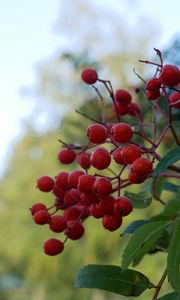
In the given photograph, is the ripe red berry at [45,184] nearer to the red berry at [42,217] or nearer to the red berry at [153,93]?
the red berry at [42,217]

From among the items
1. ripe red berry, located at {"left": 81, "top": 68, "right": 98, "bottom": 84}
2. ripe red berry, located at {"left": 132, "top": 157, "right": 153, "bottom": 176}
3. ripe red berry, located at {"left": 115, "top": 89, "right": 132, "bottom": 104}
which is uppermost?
ripe red berry, located at {"left": 81, "top": 68, "right": 98, "bottom": 84}

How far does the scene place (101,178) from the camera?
0.60 m

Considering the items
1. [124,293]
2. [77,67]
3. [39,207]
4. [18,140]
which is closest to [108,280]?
[124,293]

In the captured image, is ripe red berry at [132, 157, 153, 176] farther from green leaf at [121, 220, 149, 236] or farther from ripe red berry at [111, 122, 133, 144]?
green leaf at [121, 220, 149, 236]

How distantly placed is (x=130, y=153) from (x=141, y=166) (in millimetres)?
21

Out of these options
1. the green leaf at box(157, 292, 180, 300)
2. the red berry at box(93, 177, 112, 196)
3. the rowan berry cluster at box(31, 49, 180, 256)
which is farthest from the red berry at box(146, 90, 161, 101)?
the green leaf at box(157, 292, 180, 300)

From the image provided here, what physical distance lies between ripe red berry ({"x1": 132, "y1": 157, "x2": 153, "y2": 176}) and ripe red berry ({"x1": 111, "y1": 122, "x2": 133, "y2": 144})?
0.04 metres

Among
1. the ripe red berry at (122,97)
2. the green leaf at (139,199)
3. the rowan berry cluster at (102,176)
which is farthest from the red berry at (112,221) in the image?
the ripe red berry at (122,97)

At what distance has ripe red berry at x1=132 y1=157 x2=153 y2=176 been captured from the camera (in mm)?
570

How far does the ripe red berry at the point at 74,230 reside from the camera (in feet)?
2.29

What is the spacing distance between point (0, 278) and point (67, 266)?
213cm

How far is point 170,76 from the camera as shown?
0.59m

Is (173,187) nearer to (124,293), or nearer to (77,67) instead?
(124,293)

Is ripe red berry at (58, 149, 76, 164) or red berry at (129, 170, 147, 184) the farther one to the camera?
ripe red berry at (58, 149, 76, 164)
